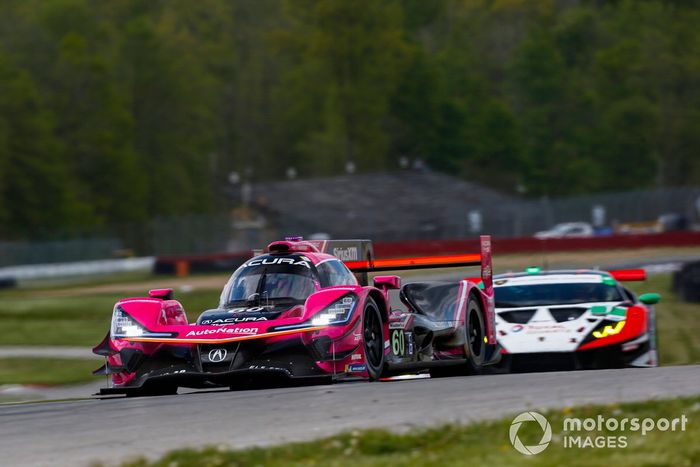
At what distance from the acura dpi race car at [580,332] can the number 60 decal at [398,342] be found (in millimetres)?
2065

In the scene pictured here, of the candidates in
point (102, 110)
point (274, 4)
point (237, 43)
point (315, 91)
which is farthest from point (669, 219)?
point (274, 4)

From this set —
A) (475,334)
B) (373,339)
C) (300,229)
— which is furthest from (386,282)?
(300,229)

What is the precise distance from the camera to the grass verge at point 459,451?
6012 millimetres

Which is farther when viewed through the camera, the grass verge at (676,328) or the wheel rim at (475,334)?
the grass verge at (676,328)

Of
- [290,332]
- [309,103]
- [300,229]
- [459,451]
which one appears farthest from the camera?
[309,103]

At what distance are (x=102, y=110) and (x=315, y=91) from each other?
2222cm

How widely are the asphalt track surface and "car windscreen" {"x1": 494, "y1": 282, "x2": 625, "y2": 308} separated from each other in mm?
4503

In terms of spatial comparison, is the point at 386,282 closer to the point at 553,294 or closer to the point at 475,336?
the point at 475,336

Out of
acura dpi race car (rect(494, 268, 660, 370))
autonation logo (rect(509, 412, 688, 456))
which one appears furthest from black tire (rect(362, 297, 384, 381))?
autonation logo (rect(509, 412, 688, 456))

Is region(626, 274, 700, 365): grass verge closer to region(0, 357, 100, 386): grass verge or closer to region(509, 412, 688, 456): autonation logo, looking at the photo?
region(0, 357, 100, 386): grass verge

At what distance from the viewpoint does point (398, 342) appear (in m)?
11.3

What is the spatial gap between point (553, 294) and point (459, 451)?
8224 mm

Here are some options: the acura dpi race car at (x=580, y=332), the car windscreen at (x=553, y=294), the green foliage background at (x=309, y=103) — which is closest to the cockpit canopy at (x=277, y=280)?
the acura dpi race car at (x=580, y=332)

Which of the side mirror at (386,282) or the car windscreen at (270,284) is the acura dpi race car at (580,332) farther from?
the car windscreen at (270,284)
